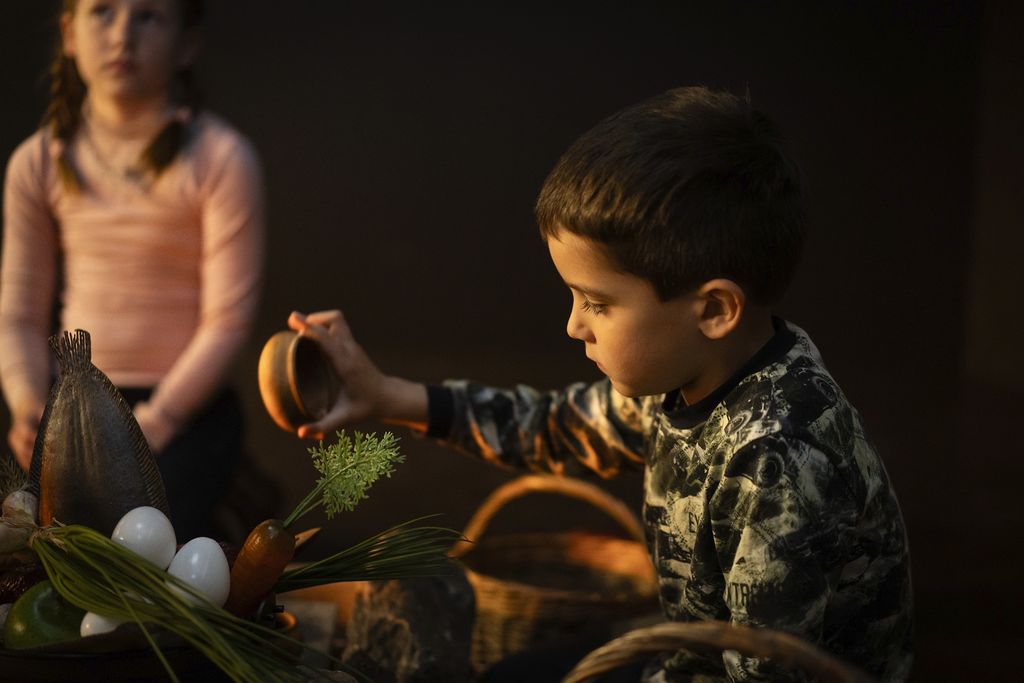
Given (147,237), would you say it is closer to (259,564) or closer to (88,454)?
(88,454)

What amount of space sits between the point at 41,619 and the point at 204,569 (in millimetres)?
156

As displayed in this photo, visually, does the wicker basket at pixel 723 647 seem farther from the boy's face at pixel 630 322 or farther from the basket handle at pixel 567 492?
the basket handle at pixel 567 492

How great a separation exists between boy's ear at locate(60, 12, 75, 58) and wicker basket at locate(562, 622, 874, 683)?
5.44ft

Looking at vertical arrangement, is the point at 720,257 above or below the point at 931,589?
above

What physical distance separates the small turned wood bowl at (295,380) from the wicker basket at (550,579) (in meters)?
0.53

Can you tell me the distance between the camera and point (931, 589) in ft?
10.4

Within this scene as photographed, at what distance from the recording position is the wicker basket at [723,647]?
970mm

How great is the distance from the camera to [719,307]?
1.36m

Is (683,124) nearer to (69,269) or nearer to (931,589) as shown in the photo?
Result: (69,269)

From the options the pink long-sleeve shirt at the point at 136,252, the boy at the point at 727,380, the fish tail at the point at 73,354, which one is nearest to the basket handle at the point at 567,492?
the pink long-sleeve shirt at the point at 136,252

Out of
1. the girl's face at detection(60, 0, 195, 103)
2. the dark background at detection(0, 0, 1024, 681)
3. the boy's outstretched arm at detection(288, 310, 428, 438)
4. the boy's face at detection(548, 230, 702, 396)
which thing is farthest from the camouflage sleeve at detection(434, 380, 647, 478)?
the dark background at detection(0, 0, 1024, 681)

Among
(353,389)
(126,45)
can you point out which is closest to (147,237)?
(126,45)

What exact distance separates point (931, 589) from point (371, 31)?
8.90 feet

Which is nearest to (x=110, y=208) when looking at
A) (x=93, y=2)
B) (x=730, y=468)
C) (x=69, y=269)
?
(x=69, y=269)
